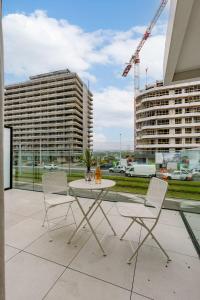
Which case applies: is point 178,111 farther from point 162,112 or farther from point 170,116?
point 162,112

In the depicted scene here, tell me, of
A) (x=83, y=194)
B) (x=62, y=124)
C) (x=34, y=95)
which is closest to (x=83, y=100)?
(x=62, y=124)

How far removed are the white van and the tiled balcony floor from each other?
128 centimetres

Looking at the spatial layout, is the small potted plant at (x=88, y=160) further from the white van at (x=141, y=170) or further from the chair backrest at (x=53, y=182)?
the white van at (x=141, y=170)

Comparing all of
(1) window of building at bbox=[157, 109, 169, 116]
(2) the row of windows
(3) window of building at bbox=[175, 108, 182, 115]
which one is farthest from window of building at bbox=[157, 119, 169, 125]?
(2) the row of windows

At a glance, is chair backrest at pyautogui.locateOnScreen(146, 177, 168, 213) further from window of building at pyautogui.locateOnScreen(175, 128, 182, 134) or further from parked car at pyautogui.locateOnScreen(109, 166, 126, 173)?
window of building at pyautogui.locateOnScreen(175, 128, 182, 134)

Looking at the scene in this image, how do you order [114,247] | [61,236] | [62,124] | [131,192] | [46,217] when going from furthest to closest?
1. [62,124]
2. [131,192]
3. [46,217]
4. [61,236]
5. [114,247]

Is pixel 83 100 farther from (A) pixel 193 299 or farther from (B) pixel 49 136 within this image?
(A) pixel 193 299

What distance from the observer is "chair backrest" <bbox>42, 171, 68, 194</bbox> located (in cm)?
252

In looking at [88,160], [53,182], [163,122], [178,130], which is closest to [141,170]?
[88,160]

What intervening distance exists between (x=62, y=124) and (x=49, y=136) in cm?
575

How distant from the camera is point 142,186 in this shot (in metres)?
4.04

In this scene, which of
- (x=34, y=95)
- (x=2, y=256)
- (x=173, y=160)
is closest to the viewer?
(x=2, y=256)

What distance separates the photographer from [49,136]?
5041 cm

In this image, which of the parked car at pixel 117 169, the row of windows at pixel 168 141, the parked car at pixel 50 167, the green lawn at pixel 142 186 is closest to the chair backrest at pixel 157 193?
the green lawn at pixel 142 186
